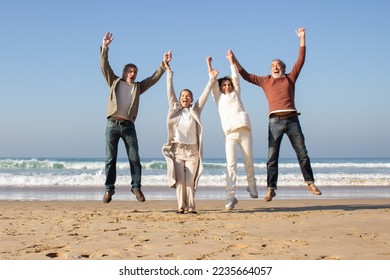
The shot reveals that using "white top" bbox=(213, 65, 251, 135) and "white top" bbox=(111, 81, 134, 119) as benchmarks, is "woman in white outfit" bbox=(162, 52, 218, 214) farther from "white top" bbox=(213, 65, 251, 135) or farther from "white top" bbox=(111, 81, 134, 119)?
"white top" bbox=(111, 81, 134, 119)

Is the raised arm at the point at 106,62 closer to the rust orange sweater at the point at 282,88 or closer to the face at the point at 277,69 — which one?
the rust orange sweater at the point at 282,88

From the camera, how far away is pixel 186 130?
7.05 metres

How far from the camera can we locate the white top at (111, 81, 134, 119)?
7341 millimetres

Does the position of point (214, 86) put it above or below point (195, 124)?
above

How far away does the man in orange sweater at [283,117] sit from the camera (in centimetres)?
736

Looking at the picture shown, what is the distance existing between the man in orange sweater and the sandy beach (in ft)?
2.18

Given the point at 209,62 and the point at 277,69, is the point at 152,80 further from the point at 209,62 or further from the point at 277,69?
the point at 277,69

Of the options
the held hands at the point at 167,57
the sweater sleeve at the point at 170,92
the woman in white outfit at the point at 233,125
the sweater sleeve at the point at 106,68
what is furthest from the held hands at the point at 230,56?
the sweater sleeve at the point at 106,68

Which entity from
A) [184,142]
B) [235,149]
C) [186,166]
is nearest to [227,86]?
[235,149]

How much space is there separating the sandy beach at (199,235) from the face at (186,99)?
1.68 metres

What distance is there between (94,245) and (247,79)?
164 inches

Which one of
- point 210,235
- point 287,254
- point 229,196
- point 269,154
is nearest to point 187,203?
point 229,196

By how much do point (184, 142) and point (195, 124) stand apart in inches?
12.8

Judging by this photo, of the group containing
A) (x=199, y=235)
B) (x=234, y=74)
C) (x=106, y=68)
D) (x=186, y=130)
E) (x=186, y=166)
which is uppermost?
(x=106, y=68)
